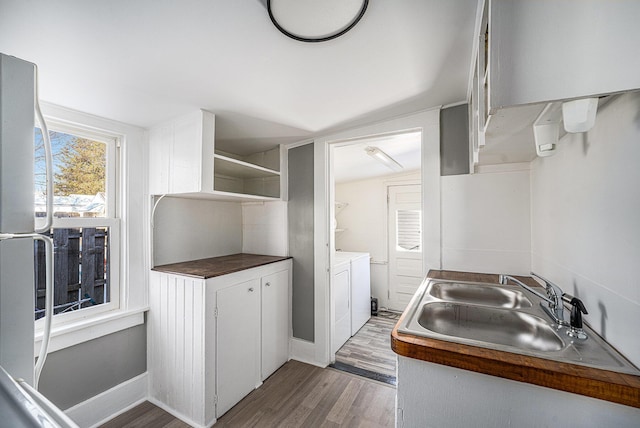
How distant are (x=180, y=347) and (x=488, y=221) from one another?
90.2 inches

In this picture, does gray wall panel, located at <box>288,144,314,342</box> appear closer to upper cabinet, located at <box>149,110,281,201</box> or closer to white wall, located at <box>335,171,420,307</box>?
upper cabinet, located at <box>149,110,281,201</box>

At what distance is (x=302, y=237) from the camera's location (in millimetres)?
2559

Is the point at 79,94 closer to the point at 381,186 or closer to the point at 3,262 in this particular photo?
the point at 3,262

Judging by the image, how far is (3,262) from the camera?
77cm

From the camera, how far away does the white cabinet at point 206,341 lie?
1738 mm

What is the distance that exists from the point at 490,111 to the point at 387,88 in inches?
36.5

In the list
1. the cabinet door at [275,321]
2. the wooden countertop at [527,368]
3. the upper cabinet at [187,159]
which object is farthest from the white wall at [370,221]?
the wooden countertop at [527,368]

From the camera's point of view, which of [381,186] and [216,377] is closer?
[216,377]

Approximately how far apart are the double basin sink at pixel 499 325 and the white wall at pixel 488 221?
1.16ft

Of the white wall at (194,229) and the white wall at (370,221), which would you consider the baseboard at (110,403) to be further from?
the white wall at (370,221)

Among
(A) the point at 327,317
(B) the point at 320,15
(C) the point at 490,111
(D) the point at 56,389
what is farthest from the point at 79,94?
(A) the point at 327,317

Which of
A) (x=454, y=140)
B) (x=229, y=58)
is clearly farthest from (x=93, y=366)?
(x=454, y=140)

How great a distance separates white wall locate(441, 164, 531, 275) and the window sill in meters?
2.33

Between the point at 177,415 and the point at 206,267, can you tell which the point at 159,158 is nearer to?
the point at 206,267
